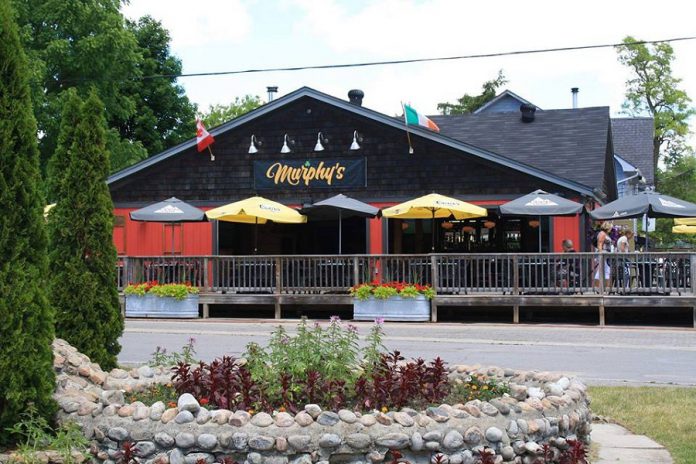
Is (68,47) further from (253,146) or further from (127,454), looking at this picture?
(127,454)

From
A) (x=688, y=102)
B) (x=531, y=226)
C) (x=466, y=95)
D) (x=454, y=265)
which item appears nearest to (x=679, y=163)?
(x=688, y=102)

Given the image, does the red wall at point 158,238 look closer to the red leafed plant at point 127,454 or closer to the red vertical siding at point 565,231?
the red vertical siding at point 565,231

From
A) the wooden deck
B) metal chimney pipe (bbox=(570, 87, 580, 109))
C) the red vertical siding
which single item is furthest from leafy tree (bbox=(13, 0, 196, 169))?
the red vertical siding

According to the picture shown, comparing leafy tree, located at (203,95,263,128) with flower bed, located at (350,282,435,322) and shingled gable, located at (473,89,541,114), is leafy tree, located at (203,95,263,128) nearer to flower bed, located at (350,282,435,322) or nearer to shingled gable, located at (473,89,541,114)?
shingled gable, located at (473,89,541,114)

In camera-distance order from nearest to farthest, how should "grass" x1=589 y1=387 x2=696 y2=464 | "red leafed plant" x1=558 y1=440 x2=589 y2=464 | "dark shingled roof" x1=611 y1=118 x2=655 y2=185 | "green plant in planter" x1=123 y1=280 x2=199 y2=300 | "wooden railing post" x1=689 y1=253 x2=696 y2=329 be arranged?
1. "red leafed plant" x1=558 y1=440 x2=589 y2=464
2. "grass" x1=589 y1=387 x2=696 y2=464
3. "wooden railing post" x1=689 y1=253 x2=696 y2=329
4. "green plant in planter" x1=123 y1=280 x2=199 y2=300
5. "dark shingled roof" x1=611 y1=118 x2=655 y2=185

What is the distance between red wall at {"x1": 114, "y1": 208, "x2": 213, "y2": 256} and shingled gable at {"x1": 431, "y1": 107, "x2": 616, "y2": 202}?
897cm

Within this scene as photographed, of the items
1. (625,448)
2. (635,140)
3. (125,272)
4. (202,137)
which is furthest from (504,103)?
(625,448)

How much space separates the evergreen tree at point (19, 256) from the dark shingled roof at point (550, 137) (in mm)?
19321

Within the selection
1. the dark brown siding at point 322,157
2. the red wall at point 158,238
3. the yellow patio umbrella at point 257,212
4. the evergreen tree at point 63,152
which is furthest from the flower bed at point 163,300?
the evergreen tree at point 63,152

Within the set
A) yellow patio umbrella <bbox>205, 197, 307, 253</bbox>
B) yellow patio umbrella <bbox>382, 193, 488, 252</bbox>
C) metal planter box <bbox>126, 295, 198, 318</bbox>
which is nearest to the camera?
metal planter box <bbox>126, 295, 198, 318</bbox>

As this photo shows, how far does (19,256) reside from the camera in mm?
5840

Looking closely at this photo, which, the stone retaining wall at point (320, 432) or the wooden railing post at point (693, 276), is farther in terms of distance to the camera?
the wooden railing post at point (693, 276)

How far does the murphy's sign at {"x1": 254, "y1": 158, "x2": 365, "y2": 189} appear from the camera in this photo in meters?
24.2

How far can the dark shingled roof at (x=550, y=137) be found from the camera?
2469cm
